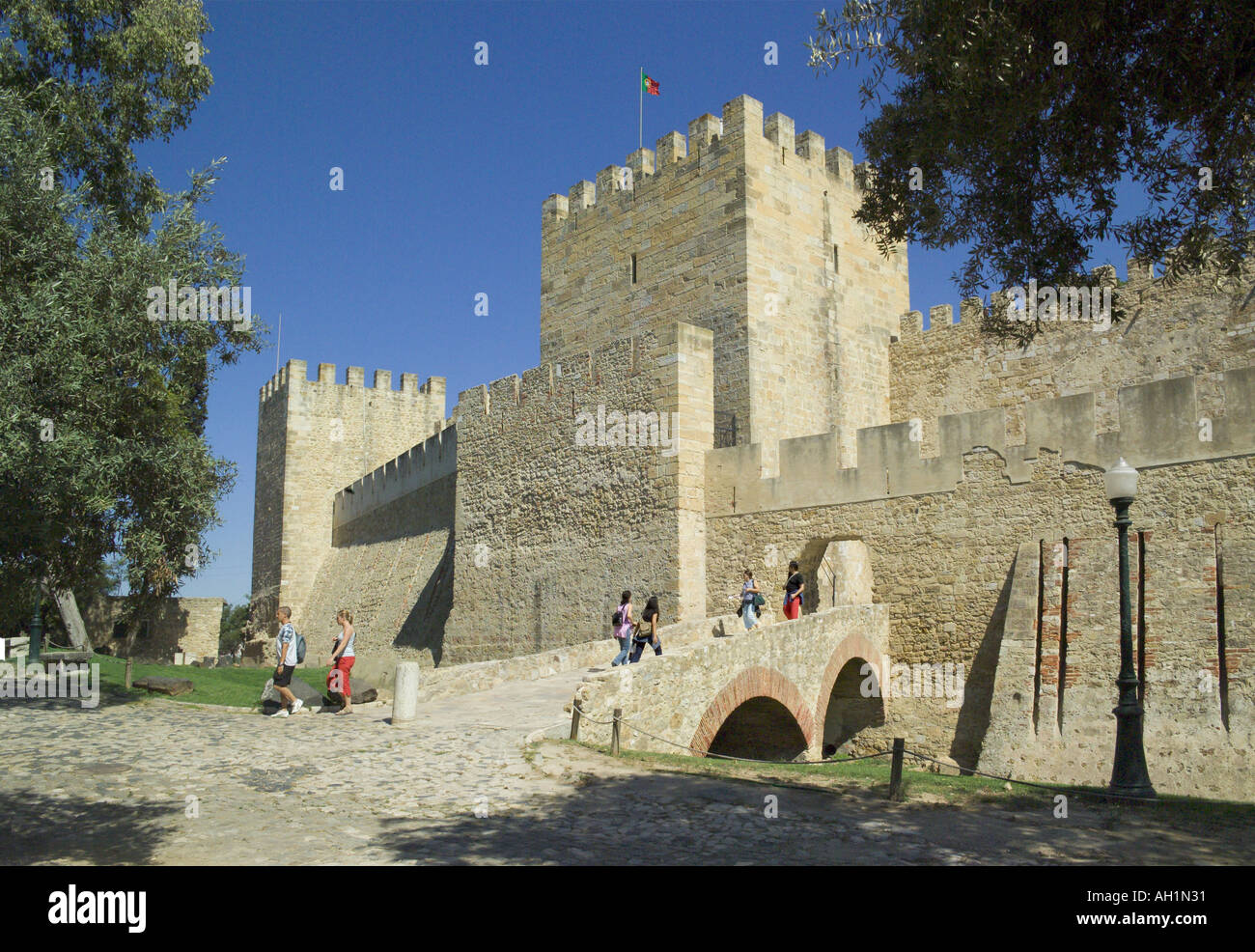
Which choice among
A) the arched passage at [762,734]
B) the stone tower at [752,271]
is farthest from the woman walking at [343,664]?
the stone tower at [752,271]

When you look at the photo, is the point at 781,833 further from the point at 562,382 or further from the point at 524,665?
the point at 562,382

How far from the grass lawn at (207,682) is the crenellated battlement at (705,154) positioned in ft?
39.9

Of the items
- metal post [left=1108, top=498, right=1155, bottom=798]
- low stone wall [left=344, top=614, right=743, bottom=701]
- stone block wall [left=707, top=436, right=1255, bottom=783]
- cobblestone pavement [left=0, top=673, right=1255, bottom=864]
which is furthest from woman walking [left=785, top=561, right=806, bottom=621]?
metal post [left=1108, top=498, right=1155, bottom=798]

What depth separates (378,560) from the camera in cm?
3145

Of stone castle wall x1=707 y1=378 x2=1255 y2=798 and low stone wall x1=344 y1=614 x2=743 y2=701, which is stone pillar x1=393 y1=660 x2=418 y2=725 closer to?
low stone wall x1=344 y1=614 x2=743 y2=701

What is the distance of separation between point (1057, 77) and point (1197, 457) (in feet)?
23.7

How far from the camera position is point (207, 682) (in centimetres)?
1602

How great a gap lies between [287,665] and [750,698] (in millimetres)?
5604

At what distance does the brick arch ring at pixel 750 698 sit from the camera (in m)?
11.2

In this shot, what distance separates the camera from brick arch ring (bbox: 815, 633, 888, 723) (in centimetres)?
1371

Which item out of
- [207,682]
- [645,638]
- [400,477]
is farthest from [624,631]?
Result: [400,477]

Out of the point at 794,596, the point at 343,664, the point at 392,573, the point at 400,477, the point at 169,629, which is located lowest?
the point at 169,629

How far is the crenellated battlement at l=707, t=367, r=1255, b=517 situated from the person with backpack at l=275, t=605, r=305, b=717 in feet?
25.9
